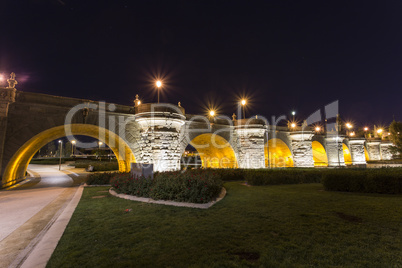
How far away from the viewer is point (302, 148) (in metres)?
27.3

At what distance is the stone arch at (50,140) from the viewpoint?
13117 millimetres

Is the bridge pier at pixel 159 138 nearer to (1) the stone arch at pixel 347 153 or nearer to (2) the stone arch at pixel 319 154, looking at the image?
(2) the stone arch at pixel 319 154

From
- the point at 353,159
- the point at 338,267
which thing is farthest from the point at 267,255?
the point at 353,159

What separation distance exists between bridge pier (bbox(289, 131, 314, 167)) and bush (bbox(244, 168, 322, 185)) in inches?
502

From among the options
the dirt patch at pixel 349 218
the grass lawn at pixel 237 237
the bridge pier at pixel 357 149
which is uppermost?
the bridge pier at pixel 357 149

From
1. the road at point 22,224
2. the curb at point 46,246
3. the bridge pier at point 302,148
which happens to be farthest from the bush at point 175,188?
the bridge pier at point 302,148

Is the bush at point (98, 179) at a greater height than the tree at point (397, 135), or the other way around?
the tree at point (397, 135)

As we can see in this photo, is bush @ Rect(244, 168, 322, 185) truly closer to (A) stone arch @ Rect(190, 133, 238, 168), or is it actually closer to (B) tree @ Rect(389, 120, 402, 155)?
(A) stone arch @ Rect(190, 133, 238, 168)

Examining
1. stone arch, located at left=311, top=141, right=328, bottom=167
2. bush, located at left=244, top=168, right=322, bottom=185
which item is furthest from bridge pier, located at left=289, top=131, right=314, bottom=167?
bush, located at left=244, top=168, right=322, bottom=185

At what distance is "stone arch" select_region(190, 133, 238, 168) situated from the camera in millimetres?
22208

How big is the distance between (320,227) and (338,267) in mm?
1925

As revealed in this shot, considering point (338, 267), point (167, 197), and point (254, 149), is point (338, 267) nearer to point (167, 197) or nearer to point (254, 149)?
point (167, 197)

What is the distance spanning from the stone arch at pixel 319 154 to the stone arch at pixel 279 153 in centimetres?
566

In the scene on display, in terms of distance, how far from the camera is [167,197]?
27.9ft
